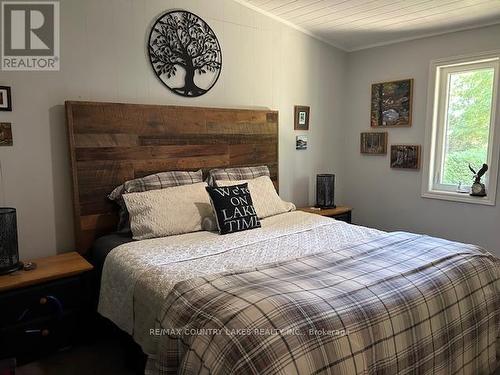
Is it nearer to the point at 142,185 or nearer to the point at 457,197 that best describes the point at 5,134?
the point at 142,185

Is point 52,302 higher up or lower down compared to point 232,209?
lower down

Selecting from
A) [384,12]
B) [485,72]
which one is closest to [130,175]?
[384,12]

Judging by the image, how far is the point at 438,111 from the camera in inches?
133

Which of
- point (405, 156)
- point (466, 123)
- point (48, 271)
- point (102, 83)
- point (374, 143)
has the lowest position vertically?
point (48, 271)

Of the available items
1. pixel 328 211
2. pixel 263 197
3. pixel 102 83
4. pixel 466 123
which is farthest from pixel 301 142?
pixel 102 83

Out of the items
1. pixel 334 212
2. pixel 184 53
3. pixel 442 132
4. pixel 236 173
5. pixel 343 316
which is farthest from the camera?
pixel 334 212

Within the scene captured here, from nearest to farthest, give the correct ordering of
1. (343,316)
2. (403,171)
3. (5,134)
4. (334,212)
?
(343,316), (5,134), (334,212), (403,171)

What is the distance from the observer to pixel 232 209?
249 centimetres

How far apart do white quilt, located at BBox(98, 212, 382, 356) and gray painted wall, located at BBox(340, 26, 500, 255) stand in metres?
1.33

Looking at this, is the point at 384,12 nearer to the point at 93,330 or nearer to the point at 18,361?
the point at 93,330

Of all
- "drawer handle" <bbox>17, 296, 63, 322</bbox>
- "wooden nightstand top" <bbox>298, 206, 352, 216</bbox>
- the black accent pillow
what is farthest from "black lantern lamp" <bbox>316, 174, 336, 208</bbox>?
"drawer handle" <bbox>17, 296, 63, 322</bbox>

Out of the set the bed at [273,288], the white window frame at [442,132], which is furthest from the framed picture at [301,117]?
the bed at [273,288]

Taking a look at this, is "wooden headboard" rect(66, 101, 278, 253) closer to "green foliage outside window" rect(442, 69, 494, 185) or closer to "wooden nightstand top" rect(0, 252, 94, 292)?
"wooden nightstand top" rect(0, 252, 94, 292)

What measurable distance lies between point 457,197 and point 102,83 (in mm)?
3020
